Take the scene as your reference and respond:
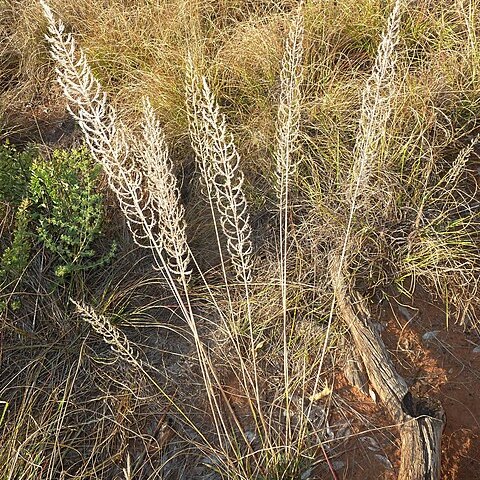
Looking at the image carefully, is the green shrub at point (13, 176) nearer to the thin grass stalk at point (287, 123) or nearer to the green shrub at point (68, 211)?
the green shrub at point (68, 211)

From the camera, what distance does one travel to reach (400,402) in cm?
187

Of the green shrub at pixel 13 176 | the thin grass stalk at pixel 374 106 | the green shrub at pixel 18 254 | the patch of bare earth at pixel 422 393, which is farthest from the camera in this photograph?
the green shrub at pixel 13 176

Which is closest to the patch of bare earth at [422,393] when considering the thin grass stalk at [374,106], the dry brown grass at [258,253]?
the dry brown grass at [258,253]

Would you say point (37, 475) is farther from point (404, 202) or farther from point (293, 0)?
point (293, 0)

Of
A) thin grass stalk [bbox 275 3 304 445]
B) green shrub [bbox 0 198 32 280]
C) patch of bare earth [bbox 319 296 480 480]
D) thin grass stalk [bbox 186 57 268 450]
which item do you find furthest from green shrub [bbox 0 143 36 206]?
patch of bare earth [bbox 319 296 480 480]

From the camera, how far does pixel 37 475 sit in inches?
73.3

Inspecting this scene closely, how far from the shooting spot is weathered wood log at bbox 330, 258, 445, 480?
1732 mm

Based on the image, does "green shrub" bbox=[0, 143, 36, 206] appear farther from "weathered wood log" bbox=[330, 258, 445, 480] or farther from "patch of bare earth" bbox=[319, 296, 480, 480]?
"patch of bare earth" bbox=[319, 296, 480, 480]

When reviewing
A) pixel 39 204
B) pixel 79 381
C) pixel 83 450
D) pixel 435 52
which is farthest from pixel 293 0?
pixel 83 450

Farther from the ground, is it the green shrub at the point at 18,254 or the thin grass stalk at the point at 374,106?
the thin grass stalk at the point at 374,106

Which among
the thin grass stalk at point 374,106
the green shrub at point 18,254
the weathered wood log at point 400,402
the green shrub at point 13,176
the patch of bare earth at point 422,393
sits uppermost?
the thin grass stalk at point 374,106

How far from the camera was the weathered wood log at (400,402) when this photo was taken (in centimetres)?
173

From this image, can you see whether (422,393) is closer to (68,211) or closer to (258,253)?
(258,253)

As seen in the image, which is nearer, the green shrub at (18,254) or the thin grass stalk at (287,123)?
the thin grass stalk at (287,123)
